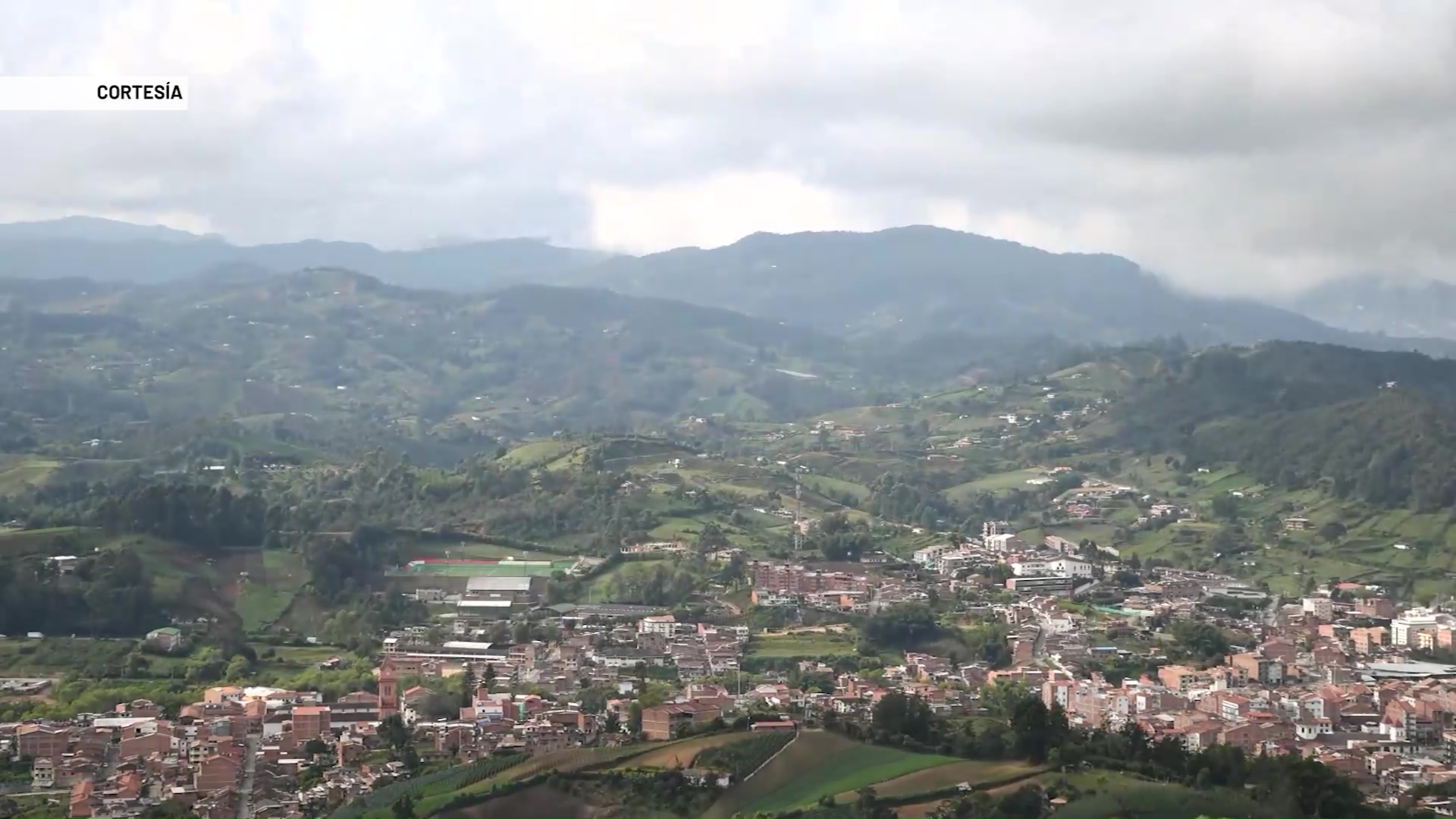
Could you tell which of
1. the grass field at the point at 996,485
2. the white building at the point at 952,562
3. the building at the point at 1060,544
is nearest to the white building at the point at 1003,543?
the building at the point at 1060,544

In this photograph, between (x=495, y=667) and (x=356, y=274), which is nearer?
(x=495, y=667)

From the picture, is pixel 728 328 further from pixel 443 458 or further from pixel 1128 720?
pixel 1128 720

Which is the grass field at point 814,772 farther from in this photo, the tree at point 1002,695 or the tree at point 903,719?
the tree at point 1002,695

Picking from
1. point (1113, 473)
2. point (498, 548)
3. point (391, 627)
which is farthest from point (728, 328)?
point (391, 627)

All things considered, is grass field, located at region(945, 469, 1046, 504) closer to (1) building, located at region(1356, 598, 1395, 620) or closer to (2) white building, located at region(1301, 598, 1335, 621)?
(1) building, located at region(1356, 598, 1395, 620)

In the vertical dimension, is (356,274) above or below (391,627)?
above

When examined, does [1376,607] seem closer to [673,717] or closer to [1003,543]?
[1003,543]

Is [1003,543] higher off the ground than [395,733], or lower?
higher

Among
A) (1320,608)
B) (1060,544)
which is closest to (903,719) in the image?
(1320,608)
